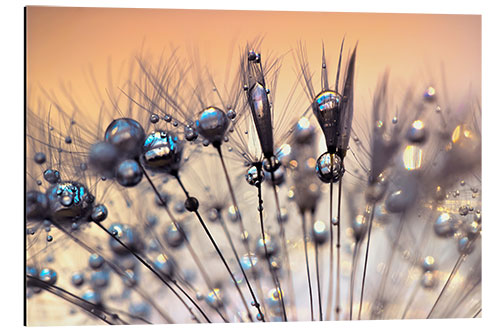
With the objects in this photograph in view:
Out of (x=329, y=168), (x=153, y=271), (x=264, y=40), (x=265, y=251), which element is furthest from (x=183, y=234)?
(x=264, y=40)

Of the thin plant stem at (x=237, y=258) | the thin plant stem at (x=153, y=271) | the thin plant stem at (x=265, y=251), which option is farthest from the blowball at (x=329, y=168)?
the thin plant stem at (x=153, y=271)

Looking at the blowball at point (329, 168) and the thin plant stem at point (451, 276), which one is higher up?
the blowball at point (329, 168)

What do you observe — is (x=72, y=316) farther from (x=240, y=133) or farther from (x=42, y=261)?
(x=240, y=133)

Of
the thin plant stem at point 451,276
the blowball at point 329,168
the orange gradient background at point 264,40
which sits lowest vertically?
the thin plant stem at point 451,276

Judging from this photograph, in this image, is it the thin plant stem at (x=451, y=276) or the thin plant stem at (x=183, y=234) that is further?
the thin plant stem at (x=451, y=276)

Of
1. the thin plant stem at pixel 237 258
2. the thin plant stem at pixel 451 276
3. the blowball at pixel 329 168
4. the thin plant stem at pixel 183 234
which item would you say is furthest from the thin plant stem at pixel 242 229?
the thin plant stem at pixel 451 276

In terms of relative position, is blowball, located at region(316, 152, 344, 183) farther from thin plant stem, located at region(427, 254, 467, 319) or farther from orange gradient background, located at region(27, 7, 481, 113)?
thin plant stem, located at region(427, 254, 467, 319)

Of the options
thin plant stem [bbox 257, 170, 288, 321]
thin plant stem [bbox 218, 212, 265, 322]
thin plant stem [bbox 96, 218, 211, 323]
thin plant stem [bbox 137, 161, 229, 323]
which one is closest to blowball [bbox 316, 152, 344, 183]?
thin plant stem [bbox 257, 170, 288, 321]

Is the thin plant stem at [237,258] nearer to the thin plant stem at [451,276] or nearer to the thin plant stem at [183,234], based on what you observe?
the thin plant stem at [183,234]

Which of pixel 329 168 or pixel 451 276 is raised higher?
pixel 329 168

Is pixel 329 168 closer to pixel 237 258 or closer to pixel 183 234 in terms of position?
pixel 237 258

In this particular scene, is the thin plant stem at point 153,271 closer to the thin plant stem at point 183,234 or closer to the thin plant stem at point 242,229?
the thin plant stem at point 183,234
